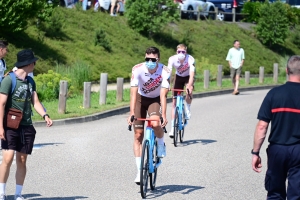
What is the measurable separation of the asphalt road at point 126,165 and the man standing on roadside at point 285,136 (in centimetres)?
267

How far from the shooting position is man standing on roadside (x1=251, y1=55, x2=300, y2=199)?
22.1ft

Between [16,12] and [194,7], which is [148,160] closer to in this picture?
[16,12]

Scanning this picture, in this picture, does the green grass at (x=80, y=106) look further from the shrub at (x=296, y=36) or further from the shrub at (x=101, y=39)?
the shrub at (x=296, y=36)

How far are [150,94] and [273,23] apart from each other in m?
36.1

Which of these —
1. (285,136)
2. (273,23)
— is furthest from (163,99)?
(273,23)

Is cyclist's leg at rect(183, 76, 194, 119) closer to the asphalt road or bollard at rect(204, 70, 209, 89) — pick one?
the asphalt road

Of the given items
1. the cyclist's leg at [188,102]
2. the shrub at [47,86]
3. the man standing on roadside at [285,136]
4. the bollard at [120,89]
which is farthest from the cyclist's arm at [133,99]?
the bollard at [120,89]

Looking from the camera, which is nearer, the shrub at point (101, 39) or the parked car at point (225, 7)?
the shrub at point (101, 39)

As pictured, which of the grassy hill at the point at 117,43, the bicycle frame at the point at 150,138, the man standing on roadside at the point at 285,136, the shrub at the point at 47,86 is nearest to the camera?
the man standing on roadside at the point at 285,136

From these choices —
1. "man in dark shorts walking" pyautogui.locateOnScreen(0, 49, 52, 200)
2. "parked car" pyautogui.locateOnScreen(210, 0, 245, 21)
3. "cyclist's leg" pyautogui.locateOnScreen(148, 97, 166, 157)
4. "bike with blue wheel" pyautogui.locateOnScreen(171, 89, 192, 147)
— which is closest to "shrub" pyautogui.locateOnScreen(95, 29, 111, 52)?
"parked car" pyautogui.locateOnScreen(210, 0, 245, 21)

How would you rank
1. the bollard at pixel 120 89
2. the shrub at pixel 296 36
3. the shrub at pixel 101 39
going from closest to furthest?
1. the bollard at pixel 120 89
2. the shrub at pixel 101 39
3. the shrub at pixel 296 36

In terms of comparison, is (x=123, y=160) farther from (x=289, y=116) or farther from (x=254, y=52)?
(x=254, y=52)

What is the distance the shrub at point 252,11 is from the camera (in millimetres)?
47750

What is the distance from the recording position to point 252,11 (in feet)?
158
